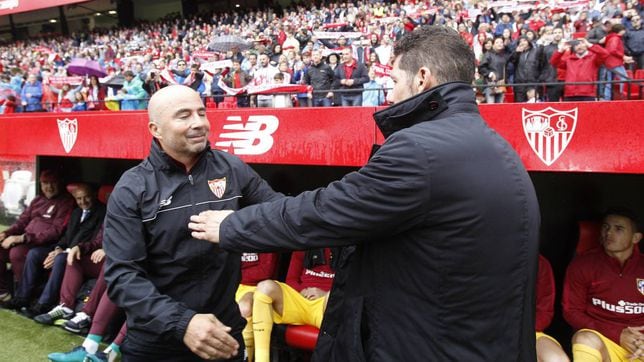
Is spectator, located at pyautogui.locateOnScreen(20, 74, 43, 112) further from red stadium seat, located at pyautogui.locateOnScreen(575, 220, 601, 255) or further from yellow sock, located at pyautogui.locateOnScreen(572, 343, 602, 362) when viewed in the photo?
yellow sock, located at pyautogui.locateOnScreen(572, 343, 602, 362)

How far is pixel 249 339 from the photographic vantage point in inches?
146

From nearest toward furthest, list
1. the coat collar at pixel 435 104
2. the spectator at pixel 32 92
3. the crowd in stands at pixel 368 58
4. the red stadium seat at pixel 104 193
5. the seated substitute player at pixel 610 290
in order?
the coat collar at pixel 435 104, the seated substitute player at pixel 610 290, the red stadium seat at pixel 104 193, the crowd in stands at pixel 368 58, the spectator at pixel 32 92

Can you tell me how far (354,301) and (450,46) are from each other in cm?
76

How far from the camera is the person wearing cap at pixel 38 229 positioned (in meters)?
5.22

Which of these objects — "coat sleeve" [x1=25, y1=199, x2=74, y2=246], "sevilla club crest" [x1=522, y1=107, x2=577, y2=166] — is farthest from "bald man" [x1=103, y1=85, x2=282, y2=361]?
"coat sleeve" [x1=25, y1=199, x2=74, y2=246]

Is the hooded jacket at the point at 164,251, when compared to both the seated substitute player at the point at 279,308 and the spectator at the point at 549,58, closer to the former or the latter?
the seated substitute player at the point at 279,308

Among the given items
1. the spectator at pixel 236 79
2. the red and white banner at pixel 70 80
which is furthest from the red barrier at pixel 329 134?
the red and white banner at pixel 70 80

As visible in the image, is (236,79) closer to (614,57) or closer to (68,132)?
(68,132)

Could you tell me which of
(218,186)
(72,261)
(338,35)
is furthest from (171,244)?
(338,35)

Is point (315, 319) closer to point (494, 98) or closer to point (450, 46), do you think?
point (450, 46)

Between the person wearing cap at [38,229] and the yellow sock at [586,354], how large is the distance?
4.65 m

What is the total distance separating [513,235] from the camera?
4.55ft

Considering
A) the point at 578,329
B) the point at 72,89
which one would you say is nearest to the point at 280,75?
the point at 72,89

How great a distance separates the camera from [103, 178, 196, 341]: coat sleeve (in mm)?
1855
